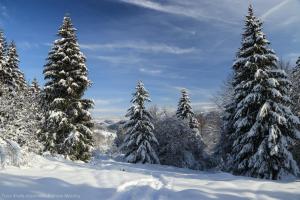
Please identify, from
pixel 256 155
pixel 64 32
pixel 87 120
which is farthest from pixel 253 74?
pixel 64 32

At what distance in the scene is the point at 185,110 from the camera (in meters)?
47.8

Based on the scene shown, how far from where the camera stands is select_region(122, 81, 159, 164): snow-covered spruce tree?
36.9 metres

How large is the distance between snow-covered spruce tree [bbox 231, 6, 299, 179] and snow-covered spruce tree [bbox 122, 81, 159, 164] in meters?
13.7

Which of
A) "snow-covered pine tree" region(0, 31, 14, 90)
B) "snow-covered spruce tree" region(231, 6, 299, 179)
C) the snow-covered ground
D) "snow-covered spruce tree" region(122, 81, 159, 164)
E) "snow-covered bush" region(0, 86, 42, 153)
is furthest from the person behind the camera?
"snow-covered spruce tree" region(122, 81, 159, 164)

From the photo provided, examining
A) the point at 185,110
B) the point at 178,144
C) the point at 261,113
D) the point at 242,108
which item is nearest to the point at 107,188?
the point at 261,113

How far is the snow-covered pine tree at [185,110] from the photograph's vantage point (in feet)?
154

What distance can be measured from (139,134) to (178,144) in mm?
5250

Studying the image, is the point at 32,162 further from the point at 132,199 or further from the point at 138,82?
the point at 138,82

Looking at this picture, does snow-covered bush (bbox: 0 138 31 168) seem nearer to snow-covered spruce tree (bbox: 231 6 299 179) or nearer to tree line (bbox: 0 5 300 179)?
tree line (bbox: 0 5 300 179)

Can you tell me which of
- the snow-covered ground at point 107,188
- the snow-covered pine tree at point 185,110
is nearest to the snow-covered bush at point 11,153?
the snow-covered ground at point 107,188

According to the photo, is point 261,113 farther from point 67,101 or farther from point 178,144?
point 178,144

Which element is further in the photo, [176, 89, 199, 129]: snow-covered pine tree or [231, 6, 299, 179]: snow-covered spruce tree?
[176, 89, 199, 129]: snow-covered pine tree

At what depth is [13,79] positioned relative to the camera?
36.1 meters

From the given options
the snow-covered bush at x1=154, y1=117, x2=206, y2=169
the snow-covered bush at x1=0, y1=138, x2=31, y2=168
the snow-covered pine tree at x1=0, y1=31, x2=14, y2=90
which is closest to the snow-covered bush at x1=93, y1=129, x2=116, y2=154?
the snow-covered bush at x1=154, y1=117, x2=206, y2=169
